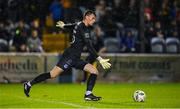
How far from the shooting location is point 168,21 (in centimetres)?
2741

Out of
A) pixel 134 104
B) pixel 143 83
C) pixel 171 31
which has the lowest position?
pixel 134 104

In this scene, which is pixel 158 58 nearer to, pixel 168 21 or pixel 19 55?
pixel 168 21

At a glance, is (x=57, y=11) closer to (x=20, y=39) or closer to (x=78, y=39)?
(x=20, y=39)

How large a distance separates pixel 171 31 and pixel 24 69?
6938 millimetres

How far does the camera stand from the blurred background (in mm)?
24031

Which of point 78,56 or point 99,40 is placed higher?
point 99,40

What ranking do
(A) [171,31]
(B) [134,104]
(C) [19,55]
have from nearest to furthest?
(B) [134,104], (C) [19,55], (A) [171,31]

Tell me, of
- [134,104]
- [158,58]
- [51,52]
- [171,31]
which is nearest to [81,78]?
[51,52]

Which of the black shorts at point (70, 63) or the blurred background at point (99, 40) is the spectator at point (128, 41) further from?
the black shorts at point (70, 63)

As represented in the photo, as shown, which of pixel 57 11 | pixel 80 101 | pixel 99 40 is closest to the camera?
pixel 80 101

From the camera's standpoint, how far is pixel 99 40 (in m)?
23.7

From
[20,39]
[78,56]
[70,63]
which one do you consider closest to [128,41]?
[20,39]

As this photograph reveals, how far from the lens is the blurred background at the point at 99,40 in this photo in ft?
78.8

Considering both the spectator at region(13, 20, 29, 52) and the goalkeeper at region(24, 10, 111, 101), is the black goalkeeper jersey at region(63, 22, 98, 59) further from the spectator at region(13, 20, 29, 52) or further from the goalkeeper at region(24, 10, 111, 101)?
the spectator at region(13, 20, 29, 52)
